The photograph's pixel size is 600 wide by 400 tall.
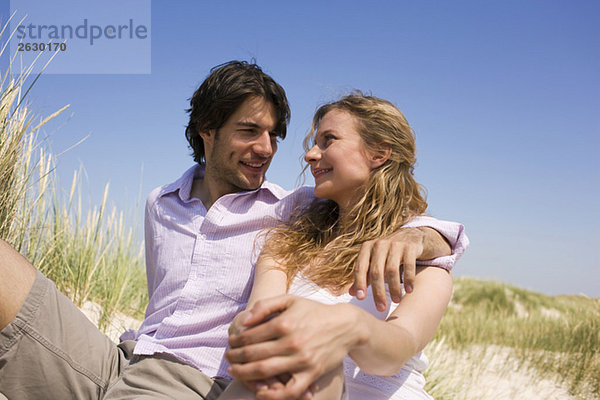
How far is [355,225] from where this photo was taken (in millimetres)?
2219

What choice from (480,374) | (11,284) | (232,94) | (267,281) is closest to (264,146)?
(232,94)

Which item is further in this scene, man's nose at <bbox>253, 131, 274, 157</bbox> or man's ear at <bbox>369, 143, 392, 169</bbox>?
man's nose at <bbox>253, 131, 274, 157</bbox>

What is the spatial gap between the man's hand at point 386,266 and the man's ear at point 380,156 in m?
0.61

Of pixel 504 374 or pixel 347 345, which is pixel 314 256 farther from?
pixel 504 374

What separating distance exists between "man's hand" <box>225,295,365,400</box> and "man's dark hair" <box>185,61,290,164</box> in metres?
1.90

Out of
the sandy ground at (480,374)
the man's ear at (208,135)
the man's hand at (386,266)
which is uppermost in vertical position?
the man's ear at (208,135)

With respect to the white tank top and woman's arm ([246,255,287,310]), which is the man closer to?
woman's arm ([246,255,287,310])

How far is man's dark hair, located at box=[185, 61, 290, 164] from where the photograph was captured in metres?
2.98

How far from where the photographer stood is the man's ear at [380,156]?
2.26 metres

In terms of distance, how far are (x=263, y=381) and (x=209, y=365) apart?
97cm

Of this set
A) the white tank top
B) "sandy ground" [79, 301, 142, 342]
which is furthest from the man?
"sandy ground" [79, 301, 142, 342]

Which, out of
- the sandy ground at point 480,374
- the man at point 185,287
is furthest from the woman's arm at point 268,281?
the sandy ground at point 480,374

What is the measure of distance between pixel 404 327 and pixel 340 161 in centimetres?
92

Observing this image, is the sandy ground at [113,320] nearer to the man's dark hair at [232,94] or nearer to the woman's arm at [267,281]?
the man's dark hair at [232,94]
